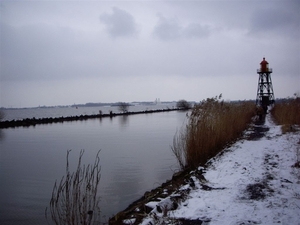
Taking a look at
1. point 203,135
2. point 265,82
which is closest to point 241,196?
point 203,135

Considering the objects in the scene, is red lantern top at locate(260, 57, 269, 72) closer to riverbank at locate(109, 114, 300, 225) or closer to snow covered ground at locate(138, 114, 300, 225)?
snow covered ground at locate(138, 114, 300, 225)

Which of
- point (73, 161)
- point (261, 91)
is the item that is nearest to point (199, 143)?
point (73, 161)

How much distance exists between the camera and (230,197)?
430cm

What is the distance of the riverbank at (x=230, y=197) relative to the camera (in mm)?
3575

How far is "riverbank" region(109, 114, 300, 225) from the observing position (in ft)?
11.7

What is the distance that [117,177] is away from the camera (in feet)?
24.1

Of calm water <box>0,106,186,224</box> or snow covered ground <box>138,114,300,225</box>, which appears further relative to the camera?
calm water <box>0,106,186,224</box>

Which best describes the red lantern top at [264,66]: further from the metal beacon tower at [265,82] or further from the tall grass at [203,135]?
the tall grass at [203,135]

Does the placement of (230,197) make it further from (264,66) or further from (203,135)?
(264,66)

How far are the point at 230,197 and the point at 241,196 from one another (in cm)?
Result: 21

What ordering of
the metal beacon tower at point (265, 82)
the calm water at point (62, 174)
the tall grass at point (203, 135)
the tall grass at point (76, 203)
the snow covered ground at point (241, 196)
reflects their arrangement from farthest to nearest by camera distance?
the metal beacon tower at point (265, 82) → the tall grass at point (203, 135) → the calm water at point (62, 174) → the snow covered ground at point (241, 196) → the tall grass at point (76, 203)

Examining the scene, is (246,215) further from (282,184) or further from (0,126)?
(0,126)

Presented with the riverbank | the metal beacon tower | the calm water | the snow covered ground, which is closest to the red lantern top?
the metal beacon tower

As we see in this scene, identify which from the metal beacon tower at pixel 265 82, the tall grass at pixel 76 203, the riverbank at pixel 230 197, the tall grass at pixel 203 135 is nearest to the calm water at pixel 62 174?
the tall grass at pixel 76 203
